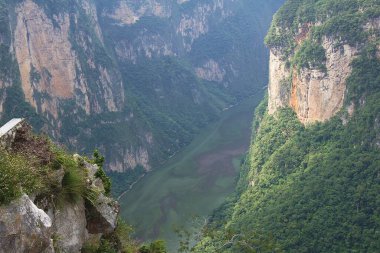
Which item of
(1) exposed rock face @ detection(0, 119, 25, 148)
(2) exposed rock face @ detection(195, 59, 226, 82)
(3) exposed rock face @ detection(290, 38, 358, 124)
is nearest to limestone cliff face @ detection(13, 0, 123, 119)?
(3) exposed rock face @ detection(290, 38, 358, 124)

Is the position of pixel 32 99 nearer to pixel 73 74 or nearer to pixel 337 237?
pixel 73 74

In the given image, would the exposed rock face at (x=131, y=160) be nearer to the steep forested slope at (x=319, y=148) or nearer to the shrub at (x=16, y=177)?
the steep forested slope at (x=319, y=148)

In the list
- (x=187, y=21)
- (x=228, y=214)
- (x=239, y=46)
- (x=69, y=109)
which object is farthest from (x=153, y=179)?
(x=239, y=46)

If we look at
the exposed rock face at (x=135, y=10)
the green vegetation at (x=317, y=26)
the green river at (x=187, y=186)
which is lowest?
the green river at (x=187, y=186)

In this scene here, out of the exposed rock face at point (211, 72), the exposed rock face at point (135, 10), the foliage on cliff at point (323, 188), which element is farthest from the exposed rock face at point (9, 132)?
the exposed rock face at point (211, 72)

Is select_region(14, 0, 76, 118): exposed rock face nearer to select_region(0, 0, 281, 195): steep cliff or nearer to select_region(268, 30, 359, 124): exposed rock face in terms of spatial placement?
select_region(0, 0, 281, 195): steep cliff
